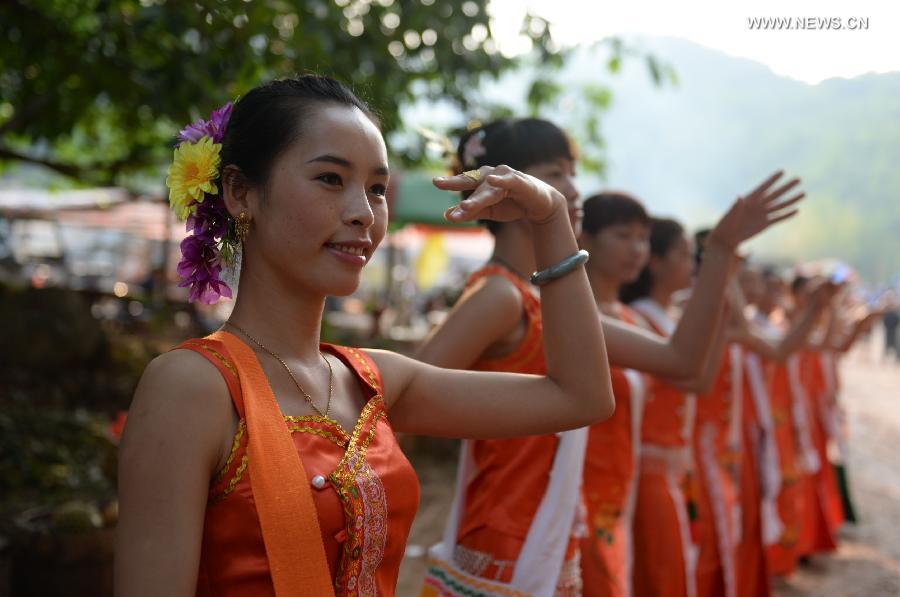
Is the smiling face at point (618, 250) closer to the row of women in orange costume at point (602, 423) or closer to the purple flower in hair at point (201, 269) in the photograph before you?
→ the row of women in orange costume at point (602, 423)

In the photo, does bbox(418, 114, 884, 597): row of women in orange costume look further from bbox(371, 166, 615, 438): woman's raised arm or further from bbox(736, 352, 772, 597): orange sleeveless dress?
bbox(736, 352, 772, 597): orange sleeveless dress

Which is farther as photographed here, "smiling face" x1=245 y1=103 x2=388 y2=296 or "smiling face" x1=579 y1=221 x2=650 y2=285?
"smiling face" x1=579 y1=221 x2=650 y2=285

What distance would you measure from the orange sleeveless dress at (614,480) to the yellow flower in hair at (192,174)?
1.81 m

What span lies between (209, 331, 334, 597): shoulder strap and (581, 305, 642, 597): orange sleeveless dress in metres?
1.69

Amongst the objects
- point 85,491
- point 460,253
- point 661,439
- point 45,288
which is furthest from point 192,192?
point 460,253

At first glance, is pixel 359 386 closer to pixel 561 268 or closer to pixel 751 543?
pixel 561 268

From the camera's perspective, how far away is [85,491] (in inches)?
212

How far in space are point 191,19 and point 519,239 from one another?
2264 mm

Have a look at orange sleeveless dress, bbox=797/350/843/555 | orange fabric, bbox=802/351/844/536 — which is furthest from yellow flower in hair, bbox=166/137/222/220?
orange fabric, bbox=802/351/844/536

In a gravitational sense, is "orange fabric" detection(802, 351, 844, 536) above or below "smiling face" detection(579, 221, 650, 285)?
below

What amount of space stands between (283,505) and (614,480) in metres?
1.95

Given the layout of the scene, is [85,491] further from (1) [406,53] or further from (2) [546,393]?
(2) [546,393]

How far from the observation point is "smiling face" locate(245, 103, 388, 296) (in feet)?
5.29

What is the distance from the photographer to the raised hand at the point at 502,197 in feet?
5.29
